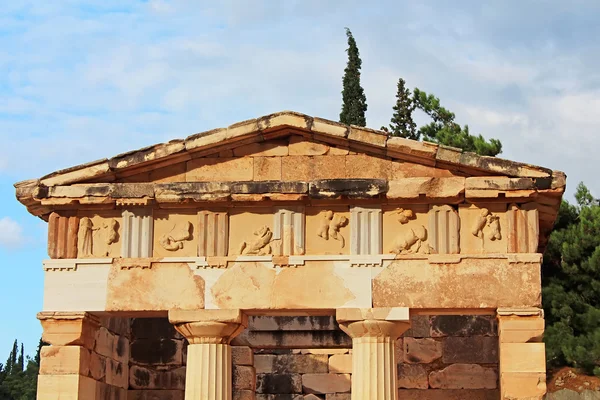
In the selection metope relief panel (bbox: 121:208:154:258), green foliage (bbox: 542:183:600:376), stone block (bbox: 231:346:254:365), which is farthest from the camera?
green foliage (bbox: 542:183:600:376)

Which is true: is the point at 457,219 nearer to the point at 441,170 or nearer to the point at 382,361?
the point at 441,170

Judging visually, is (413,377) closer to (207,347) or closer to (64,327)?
(207,347)

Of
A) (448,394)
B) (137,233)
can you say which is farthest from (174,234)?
(448,394)

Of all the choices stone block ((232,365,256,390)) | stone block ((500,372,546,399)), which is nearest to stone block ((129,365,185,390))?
stone block ((232,365,256,390))

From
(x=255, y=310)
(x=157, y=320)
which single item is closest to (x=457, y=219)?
(x=255, y=310)

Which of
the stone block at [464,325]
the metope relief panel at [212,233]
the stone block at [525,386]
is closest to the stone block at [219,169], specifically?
the metope relief panel at [212,233]

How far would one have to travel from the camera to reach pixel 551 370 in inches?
1126

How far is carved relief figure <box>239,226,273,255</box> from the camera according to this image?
17297 mm

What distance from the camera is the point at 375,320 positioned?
55.0 feet

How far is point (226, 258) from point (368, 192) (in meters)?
2.33

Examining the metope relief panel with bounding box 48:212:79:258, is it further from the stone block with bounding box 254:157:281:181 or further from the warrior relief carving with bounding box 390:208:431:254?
the warrior relief carving with bounding box 390:208:431:254

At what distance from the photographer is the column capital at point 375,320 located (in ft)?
55.0

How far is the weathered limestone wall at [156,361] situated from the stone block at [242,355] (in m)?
0.97

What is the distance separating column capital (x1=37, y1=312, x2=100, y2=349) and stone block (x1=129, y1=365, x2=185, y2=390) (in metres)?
4.48
